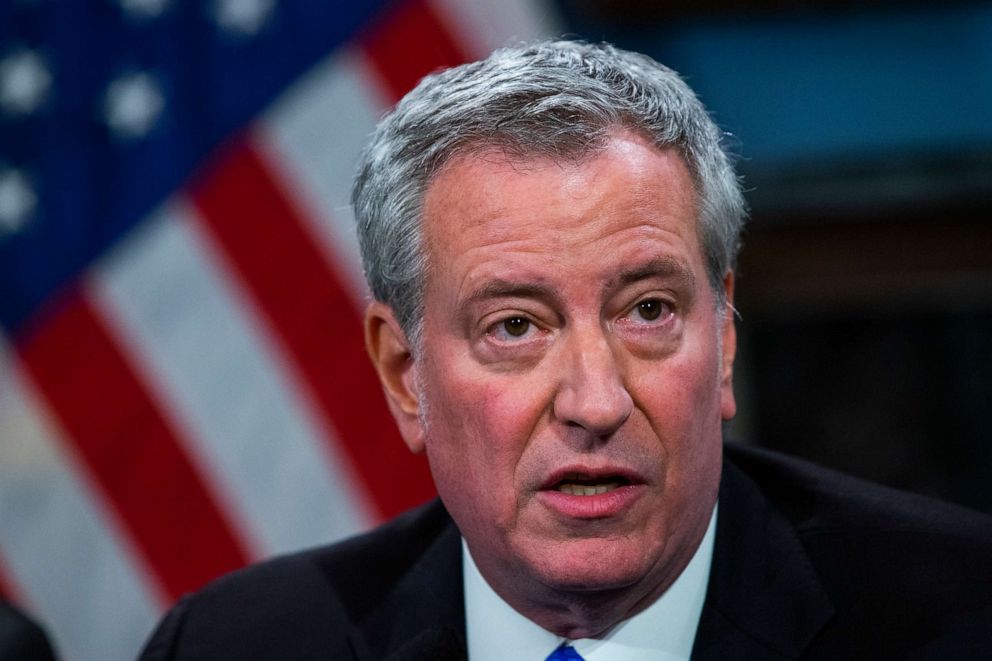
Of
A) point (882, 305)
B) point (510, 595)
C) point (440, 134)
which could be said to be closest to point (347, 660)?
point (510, 595)

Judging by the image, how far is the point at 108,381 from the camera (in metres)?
3.22

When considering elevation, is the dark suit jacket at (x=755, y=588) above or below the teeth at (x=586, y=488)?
below

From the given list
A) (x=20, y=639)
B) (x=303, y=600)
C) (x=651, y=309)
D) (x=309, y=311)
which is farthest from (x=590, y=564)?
(x=309, y=311)

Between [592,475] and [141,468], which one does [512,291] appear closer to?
[592,475]

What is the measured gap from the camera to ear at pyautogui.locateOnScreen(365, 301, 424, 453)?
167 cm

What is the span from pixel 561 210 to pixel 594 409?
228mm

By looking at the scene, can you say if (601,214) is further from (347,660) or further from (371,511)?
(371,511)

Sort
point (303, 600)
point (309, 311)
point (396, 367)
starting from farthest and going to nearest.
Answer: point (309, 311)
point (303, 600)
point (396, 367)

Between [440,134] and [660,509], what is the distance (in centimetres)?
51

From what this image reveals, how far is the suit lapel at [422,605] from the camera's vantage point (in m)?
1.76

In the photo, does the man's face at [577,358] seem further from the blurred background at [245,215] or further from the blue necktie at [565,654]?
the blurred background at [245,215]

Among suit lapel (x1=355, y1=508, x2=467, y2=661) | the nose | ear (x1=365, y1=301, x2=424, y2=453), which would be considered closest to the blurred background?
suit lapel (x1=355, y1=508, x2=467, y2=661)

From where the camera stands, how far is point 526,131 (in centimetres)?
147

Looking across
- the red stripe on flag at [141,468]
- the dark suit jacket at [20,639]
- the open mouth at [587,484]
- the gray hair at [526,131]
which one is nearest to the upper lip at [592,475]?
the open mouth at [587,484]
